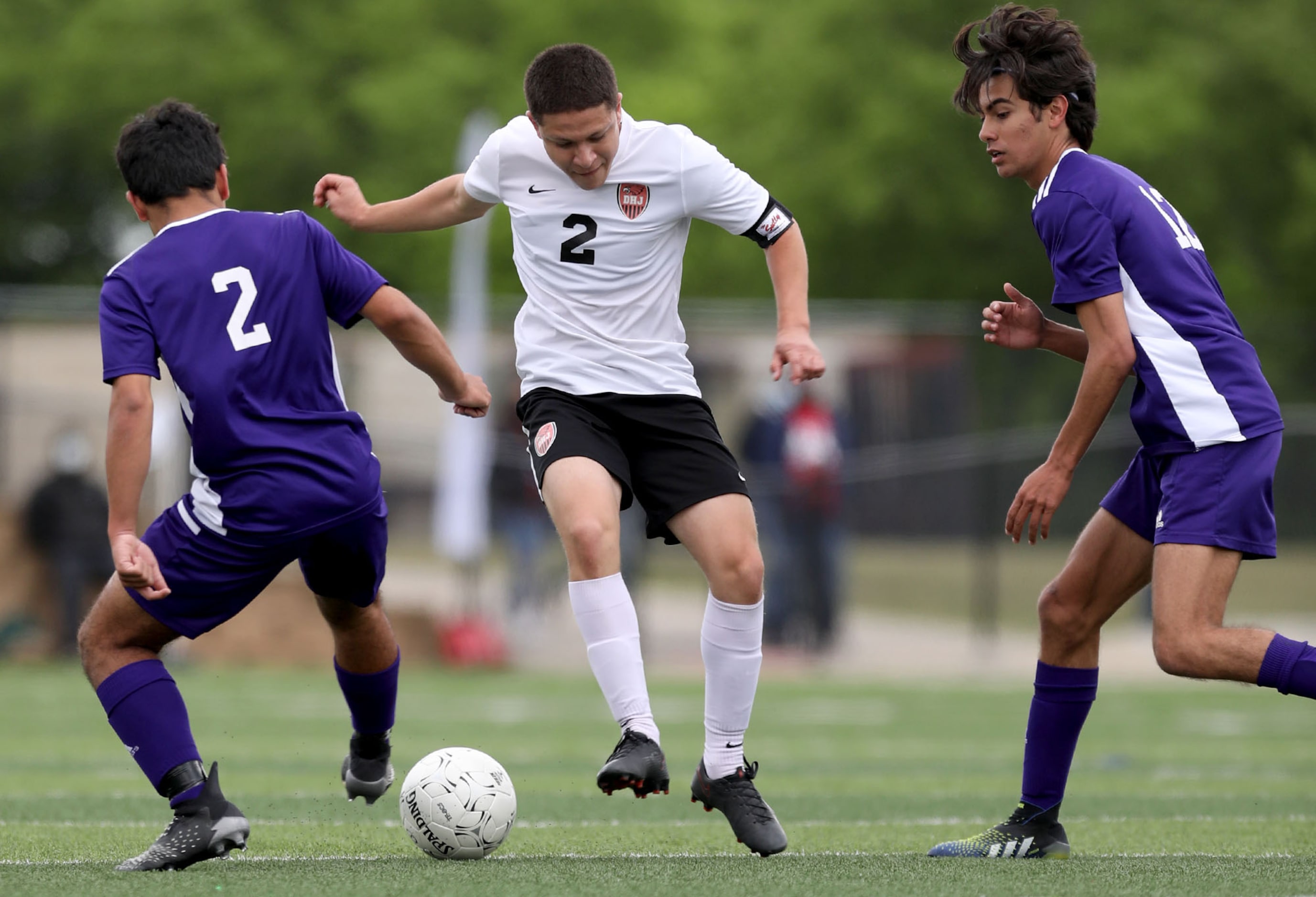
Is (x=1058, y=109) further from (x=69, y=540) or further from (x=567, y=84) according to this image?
(x=69, y=540)

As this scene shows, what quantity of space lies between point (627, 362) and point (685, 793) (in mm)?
2966

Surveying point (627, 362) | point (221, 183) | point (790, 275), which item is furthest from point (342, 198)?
point (790, 275)

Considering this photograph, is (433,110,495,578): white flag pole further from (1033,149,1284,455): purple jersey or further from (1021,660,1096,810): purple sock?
(1033,149,1284,455): purple jersey

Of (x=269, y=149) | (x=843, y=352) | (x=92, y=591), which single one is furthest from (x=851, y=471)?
(x=269, y=149)

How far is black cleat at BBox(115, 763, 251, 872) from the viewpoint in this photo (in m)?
4.61

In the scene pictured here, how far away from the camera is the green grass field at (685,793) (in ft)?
14.9

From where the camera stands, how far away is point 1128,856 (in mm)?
5145

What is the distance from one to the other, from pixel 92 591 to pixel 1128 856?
1179cm

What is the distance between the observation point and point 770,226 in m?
5.42

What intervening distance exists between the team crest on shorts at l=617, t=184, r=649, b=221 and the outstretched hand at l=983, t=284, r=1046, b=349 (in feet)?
3.55

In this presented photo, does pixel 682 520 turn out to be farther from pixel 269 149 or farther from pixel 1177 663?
pixel 269 149

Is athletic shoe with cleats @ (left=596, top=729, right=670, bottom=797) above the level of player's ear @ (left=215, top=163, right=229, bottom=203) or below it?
below

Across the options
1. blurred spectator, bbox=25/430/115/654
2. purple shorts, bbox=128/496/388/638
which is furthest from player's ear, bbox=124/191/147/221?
blurred spectator, bbox=25/430/115/654

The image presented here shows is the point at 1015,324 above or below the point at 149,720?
above
